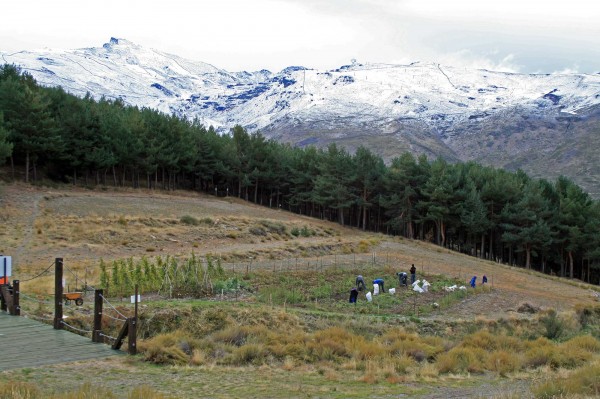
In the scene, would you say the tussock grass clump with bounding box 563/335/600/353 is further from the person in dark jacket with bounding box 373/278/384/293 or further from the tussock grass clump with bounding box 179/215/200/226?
the tussock grass clump with bounding box 179/215/200/226

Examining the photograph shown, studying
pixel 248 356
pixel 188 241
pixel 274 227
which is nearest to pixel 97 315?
pixel 248 356

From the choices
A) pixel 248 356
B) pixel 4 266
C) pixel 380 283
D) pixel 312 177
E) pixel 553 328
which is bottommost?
pixel 553 328

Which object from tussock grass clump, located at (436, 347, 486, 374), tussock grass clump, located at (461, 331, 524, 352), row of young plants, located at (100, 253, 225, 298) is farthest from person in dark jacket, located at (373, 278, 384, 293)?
tussock grass clump, located at (436, 347, 486, 374)

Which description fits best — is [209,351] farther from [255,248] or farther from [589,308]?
[255,248]

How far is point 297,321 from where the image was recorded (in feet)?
68.7

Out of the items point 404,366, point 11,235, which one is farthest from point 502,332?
point 11,235

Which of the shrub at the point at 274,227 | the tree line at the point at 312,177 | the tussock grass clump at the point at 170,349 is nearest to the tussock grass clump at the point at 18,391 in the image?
the tussock grass clump at the point at 170,349

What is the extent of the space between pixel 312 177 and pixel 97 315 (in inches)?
2616

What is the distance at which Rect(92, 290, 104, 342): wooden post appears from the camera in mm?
15602

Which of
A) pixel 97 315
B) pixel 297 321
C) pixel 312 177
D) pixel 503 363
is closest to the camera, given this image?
pixel 97 315

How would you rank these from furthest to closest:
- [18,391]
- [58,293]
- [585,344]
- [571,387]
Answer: [585,344]
[58,293]
[571,387]
[18,391]

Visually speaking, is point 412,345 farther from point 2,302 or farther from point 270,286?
point 2,302

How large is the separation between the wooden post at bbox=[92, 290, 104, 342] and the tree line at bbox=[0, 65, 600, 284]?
43.4 meters

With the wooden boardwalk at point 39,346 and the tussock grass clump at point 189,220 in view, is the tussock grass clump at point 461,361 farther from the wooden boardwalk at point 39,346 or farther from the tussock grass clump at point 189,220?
the tussock grass clump at point 189,220
